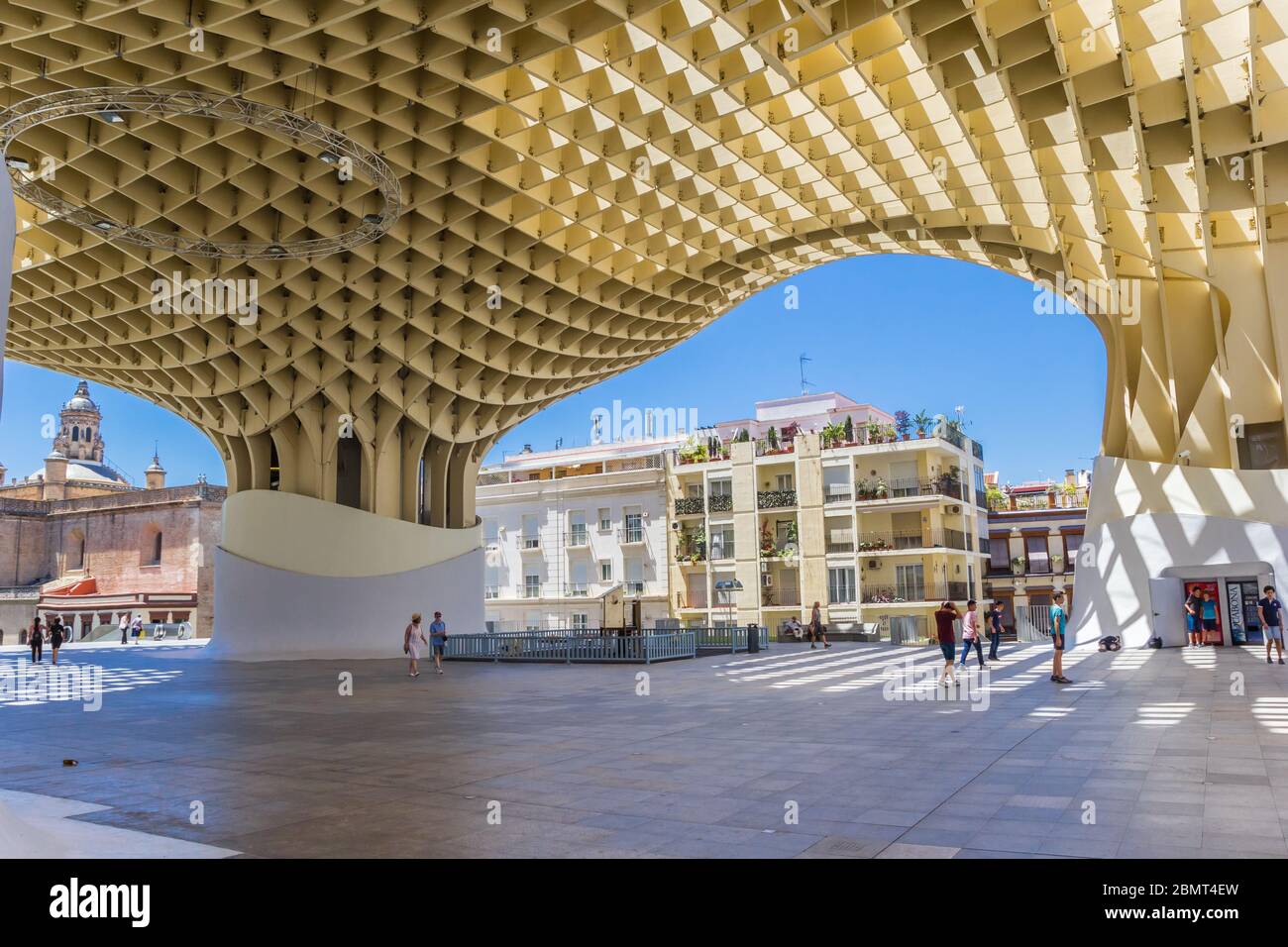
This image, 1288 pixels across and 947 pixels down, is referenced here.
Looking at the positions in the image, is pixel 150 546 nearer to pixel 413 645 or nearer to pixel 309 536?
pixel 309 536

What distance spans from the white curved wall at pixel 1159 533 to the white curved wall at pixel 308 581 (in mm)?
21480

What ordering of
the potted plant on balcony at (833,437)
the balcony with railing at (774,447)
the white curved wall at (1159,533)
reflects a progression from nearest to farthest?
the white curved wall at (1159,533) → the potted plant on balcony at (833,437) → the balcony with railing at (774,447)

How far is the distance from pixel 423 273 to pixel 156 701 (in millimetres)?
14623

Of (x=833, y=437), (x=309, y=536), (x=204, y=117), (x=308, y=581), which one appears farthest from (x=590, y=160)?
(x=833, y=437)

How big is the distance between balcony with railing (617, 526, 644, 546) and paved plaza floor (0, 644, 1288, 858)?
3683 centimetres

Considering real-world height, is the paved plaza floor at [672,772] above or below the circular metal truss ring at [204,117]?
below

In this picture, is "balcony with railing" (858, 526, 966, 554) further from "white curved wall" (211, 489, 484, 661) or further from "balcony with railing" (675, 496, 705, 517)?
"white curved wall" (211, 489, 484, 661)

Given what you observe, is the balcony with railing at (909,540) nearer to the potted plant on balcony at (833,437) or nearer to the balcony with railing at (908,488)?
the balcony with railing at (908,488)

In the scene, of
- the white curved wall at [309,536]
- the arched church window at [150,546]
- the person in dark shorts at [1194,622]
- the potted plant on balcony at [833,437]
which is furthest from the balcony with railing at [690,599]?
the arched church window at [150,546]

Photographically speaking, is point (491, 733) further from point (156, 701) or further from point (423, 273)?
point (423, 273)

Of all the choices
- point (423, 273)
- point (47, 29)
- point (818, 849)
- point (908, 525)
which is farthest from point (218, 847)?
point (908, 525)

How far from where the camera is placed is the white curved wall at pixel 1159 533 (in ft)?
72.9

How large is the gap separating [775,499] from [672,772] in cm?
4229

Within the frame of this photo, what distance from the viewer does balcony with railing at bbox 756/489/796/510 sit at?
49531mm
